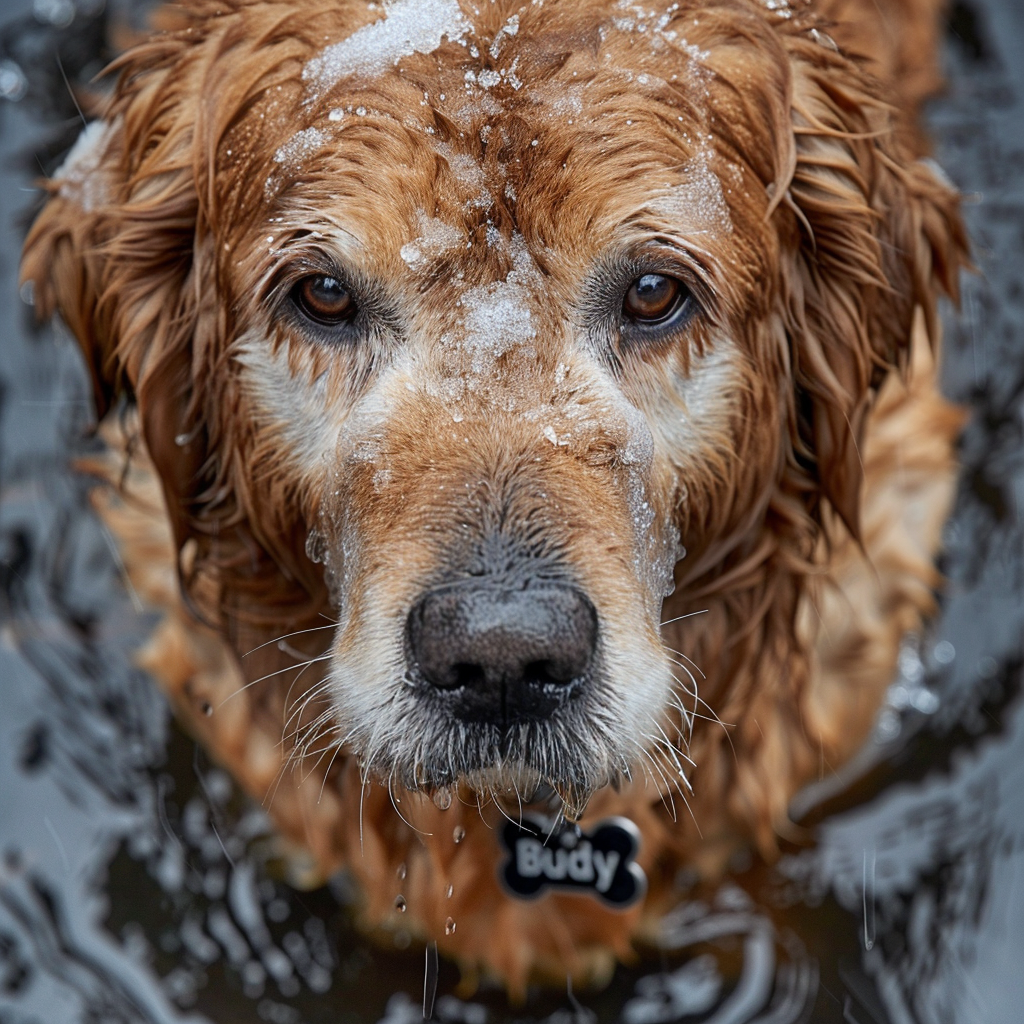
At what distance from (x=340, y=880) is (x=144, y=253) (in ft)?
5.86

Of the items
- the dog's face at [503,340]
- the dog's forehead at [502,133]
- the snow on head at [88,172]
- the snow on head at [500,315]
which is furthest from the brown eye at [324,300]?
the snow on head at [88,172]

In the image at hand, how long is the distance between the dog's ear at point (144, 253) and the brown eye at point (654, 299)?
0.95m

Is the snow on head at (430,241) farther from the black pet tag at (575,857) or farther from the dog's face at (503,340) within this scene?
the black pet tag at (575,857)

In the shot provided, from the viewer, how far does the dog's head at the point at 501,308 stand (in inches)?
99.0

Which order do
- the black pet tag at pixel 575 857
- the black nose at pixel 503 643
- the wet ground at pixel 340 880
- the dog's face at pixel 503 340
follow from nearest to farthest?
the black nose at pixel 503 643
the dog's face at pixel 503 340
the black pet tag at pixel 575 857
the wet ground at pixel 340 880

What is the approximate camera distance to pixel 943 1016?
Answer: 3.51m

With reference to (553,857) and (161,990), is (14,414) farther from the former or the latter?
(553,857)

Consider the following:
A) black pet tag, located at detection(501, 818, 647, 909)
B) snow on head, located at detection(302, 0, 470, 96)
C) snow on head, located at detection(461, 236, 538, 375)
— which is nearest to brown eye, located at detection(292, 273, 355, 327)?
snow on head, located at detection(461, 236, 538, 375)

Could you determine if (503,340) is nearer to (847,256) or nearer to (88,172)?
(847,256)

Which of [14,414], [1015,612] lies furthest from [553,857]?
[14,414]

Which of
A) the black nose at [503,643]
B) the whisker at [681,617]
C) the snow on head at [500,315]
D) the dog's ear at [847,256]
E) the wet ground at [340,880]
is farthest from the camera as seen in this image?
the wet ground at [340,880]

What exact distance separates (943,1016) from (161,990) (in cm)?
199

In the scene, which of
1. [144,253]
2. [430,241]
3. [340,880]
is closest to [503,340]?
[430,241]

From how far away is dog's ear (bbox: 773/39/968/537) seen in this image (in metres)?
2.95
